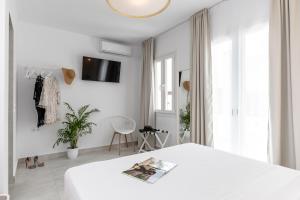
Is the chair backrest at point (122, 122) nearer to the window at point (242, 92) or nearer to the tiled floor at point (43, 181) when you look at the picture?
the tiled floor at point (43, 181)

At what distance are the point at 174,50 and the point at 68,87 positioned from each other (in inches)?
90.3

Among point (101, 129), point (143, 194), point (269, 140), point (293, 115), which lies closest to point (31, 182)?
point (101, 129)

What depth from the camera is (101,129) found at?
4.06 metres

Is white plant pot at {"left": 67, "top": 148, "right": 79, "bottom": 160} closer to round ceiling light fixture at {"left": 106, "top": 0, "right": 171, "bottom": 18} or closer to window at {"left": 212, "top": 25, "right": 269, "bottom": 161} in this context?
window at {"left": 212, "top": 25, "right": 269, "bottom": 161}

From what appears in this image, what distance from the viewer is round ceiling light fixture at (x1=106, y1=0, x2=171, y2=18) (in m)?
1.43

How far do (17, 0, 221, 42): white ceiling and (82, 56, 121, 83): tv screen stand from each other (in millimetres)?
579

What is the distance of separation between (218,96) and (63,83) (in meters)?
2.95

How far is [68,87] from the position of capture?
12.0ft

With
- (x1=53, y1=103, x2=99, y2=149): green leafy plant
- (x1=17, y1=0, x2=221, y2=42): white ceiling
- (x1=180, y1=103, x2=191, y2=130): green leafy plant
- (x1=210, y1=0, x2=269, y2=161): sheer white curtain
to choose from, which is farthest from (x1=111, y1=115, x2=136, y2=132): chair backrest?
(x1=210, y1=0, x2=269, y2=161): sheer white curtain

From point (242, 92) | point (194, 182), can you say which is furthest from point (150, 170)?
point (242, 92)

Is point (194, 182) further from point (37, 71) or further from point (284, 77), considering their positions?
point (37, 71)

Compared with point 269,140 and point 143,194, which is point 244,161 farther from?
point 143,194

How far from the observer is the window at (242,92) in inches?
88.4

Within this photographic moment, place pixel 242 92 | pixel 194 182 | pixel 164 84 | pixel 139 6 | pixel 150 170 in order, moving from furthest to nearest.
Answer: pixel 164 84 < pixel 242 92 < pixel 139 6 < pixel 150 170 < pixel 194 182
